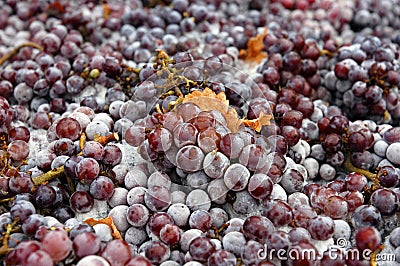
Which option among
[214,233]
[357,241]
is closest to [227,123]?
[214,233]

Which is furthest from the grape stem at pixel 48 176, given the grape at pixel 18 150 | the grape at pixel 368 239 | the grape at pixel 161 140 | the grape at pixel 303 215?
the grape at pixel 368 239

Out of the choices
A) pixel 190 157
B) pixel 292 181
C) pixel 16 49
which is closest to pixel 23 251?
pixel 190 157

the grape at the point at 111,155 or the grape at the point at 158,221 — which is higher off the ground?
the grape at the point at 111,155

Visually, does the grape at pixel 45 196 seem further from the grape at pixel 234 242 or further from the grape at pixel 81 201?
the grape at pixel 234 242

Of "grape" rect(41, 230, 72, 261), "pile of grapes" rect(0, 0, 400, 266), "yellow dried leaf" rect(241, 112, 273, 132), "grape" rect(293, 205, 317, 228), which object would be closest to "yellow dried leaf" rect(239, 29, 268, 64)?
"pile of grapes" rect(0, 0, 400, 266)

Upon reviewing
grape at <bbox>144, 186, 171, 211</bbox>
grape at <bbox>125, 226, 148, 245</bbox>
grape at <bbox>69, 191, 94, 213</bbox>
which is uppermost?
grape at <bbox>144, 186, 171, 211</bbox>

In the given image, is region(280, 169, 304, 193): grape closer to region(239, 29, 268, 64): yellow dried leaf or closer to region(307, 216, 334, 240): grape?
region(307, 216, 334, 240): grape

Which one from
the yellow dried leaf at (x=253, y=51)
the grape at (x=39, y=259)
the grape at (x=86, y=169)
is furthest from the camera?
the yellow dried leaf at (x=253, y=51)

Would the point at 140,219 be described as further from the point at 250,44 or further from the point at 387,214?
the point at 250,44
